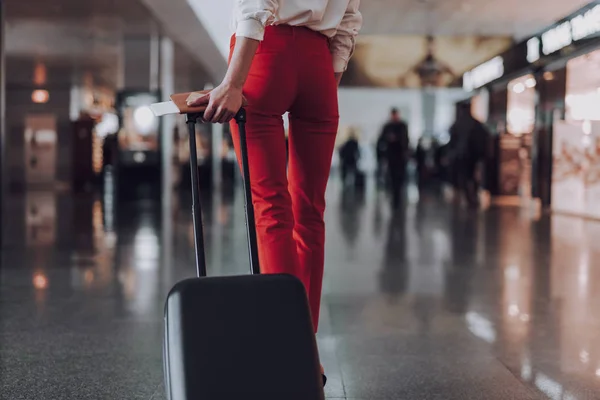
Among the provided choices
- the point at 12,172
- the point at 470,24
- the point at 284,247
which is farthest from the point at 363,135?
the point at 284,247

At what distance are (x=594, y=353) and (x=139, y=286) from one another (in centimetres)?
249

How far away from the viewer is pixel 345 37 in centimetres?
234

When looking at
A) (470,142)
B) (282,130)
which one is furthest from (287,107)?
(470,142)

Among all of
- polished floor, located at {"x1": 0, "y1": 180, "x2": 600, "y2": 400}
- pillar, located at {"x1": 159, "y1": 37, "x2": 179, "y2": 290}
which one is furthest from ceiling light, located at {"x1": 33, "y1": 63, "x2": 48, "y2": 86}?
polished floor, located at {"x1": 0, "y1": 180, "x2": 600, "y2": 400}

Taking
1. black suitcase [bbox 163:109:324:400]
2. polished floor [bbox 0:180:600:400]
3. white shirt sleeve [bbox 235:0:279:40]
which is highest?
white shirt sleeve [bbox 235:0:279:40]

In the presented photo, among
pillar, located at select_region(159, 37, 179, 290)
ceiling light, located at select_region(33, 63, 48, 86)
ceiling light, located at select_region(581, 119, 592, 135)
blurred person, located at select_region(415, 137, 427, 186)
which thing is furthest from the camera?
blurred person, located at select_region(415, 137, 427, 186)

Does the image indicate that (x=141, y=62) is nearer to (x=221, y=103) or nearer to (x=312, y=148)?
(x=312, y=148)

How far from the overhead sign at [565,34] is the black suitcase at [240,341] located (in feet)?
30.2

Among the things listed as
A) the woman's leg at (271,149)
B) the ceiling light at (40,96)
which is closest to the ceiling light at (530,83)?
the woman's leg at (271,149)

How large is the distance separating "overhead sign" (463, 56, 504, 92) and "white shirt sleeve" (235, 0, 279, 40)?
44.7ft

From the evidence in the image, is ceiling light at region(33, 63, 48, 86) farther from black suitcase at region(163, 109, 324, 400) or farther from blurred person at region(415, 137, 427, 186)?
black suitcase at region(163, 109, 324, 400)

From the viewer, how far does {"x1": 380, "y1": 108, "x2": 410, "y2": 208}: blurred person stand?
12.9 meters

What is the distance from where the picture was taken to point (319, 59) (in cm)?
216

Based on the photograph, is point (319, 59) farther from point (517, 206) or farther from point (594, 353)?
point (517, 206)
